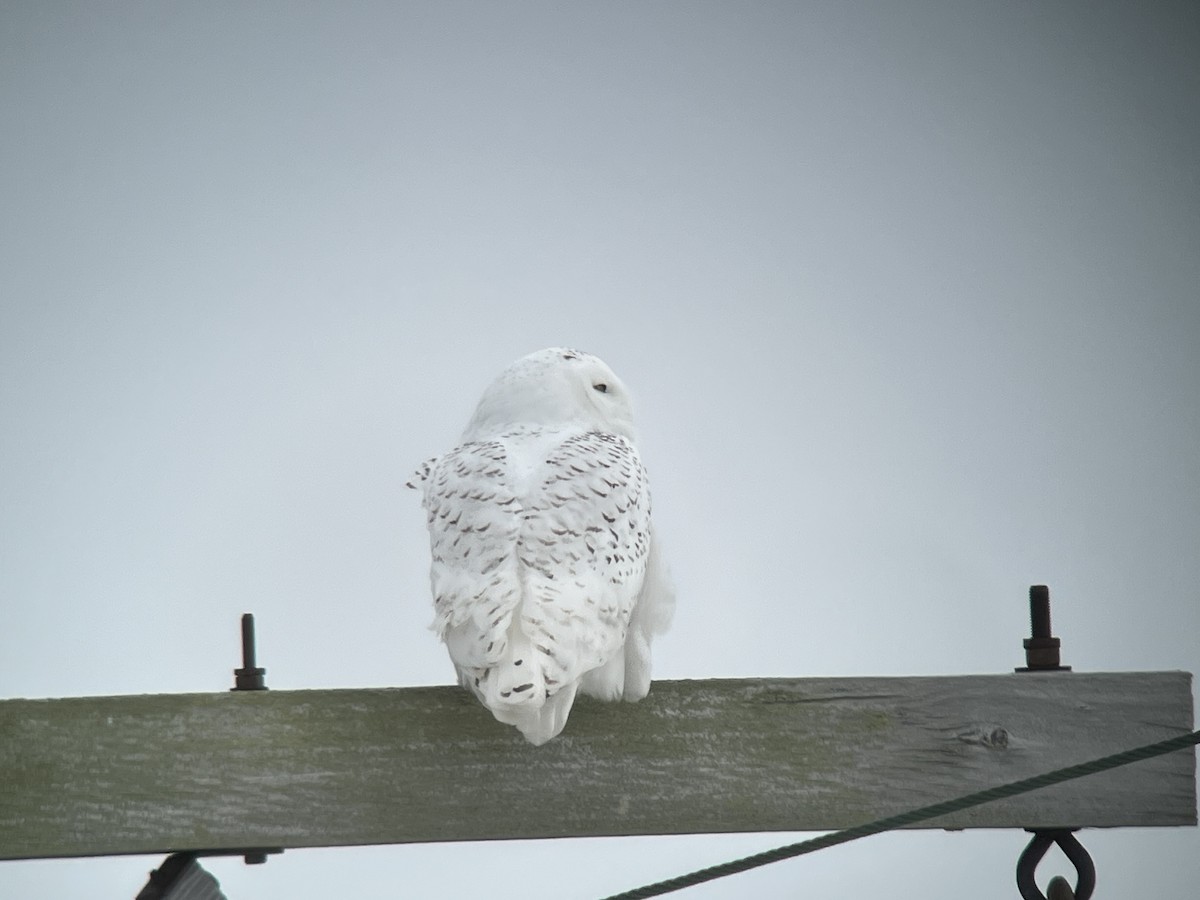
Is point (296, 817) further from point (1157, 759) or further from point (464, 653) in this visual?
point (1157, 759)

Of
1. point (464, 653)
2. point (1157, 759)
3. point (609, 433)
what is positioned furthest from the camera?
point (609, 433)

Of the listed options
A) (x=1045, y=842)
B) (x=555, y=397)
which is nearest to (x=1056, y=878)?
(x=1045, y=842)

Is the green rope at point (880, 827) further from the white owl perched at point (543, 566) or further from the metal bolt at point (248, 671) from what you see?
the metal bolt at point (248, 671)

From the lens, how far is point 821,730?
7.50ft

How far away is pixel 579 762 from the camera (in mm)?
2254

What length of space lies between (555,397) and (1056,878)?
1.21 m

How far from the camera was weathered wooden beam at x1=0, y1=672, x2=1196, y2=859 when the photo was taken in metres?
2.25

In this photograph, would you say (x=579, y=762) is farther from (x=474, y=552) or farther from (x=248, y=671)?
(x=248, y=671)

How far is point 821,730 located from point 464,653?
593 mm

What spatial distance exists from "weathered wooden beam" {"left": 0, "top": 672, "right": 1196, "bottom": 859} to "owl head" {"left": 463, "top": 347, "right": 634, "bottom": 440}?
63 cm

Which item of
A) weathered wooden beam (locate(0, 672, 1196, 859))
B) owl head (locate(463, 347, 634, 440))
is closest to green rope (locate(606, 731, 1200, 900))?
weathered wooden beam (locate(0, 672, 1196, 859))

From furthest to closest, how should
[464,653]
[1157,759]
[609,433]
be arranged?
[609,433], [1157,759], [464,653]

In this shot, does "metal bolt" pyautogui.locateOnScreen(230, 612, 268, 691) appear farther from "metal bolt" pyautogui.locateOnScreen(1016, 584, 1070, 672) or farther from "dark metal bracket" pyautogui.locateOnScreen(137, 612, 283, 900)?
"metal bolt" pyautogui.locateOnScreen(1016, 584, 1070, 672)

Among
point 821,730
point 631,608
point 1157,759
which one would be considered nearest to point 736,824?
point 821,730
